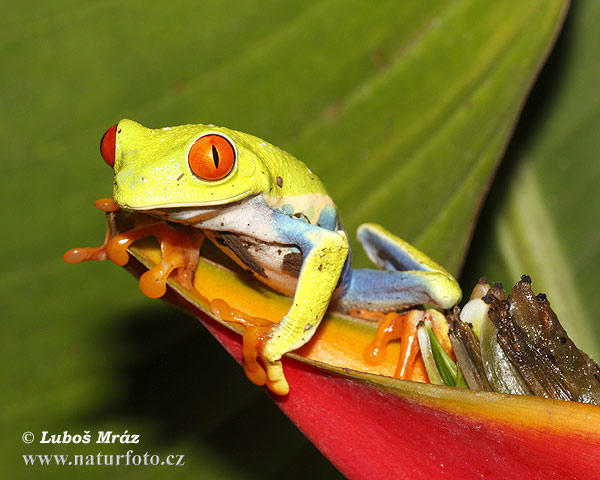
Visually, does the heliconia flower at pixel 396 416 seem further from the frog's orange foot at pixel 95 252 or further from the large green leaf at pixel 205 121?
the large green leaf at pixel 205 121

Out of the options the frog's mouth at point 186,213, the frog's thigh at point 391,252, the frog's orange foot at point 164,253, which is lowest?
the frog's thigh at point 391,252

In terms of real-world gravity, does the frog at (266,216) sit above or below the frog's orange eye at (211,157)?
below

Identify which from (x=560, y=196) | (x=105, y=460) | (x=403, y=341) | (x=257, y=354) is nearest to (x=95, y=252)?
(x=257, y=354)

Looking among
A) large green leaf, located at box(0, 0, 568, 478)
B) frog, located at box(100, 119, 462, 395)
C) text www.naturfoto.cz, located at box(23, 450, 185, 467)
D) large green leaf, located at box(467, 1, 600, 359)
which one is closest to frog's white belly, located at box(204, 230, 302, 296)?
frog, located at box(100, 119, 462, 395)

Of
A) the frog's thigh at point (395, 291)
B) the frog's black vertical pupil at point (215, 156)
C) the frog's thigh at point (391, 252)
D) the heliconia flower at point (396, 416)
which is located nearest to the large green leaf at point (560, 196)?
the frog's thigh at point (391, 252)

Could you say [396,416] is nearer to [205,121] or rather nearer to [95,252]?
[95,252]

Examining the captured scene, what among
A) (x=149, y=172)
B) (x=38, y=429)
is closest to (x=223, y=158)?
(x=149, y=172)

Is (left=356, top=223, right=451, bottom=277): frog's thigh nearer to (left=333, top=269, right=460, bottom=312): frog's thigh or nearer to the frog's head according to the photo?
(left=333, top=269, right=460, bottom=312): frog's thigh

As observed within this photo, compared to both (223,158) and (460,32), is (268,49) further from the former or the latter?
(223,158)
